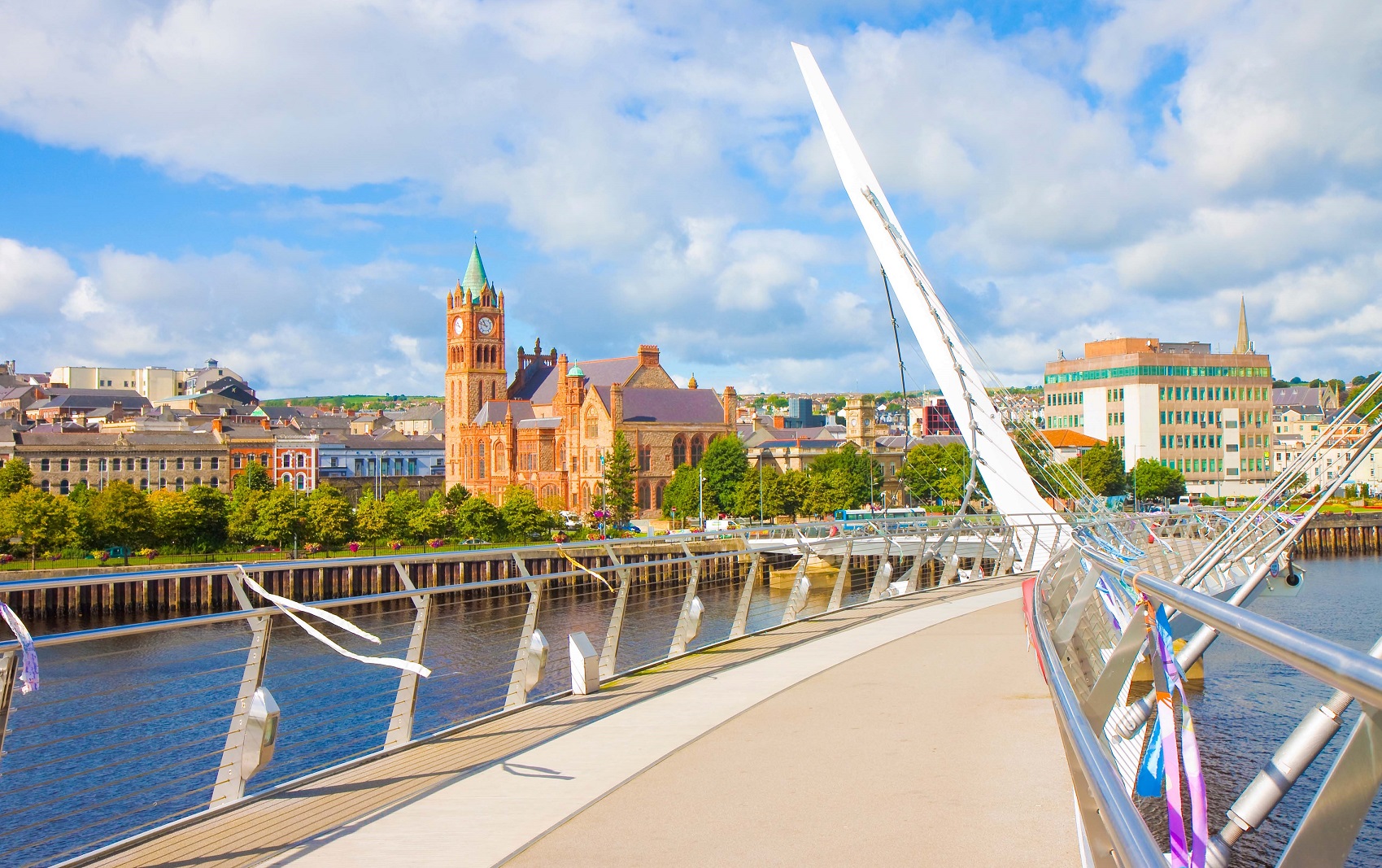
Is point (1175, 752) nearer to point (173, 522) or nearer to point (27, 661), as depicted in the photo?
point (27, 661)

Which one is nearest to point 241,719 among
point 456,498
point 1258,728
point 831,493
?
point 1258,728

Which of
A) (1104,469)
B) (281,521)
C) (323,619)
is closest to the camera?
(323,619)

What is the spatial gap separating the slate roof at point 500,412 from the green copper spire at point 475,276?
1231cm

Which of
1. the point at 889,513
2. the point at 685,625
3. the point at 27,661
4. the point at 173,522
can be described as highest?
the point at 27,661

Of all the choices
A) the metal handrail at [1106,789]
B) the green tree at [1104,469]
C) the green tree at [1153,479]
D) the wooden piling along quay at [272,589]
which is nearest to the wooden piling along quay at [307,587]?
the wooden piling along quay at [272,589]

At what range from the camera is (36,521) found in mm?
Result: 66438

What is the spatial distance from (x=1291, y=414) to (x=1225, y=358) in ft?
98.0

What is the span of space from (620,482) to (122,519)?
38.0m

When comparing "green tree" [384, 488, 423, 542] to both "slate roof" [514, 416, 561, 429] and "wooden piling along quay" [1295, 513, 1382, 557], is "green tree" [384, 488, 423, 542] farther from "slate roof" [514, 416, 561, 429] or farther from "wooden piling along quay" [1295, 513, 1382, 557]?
"wooden piling along quay" [1295, 513, 1382, 557]

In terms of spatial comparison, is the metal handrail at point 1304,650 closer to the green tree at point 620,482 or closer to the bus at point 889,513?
the bus at point 889,513

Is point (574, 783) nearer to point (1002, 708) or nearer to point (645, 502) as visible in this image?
point (1002, 708)

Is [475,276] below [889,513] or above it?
above

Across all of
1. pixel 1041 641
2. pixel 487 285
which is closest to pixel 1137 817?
pixel 1041 641

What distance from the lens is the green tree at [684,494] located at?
307 feet
